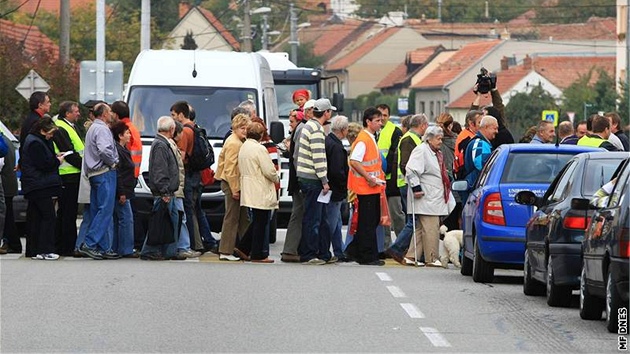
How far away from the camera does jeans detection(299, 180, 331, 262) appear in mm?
19531

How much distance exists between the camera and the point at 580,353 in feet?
37.4

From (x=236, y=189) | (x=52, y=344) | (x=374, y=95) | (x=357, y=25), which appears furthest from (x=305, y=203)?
(x=357, y=25)

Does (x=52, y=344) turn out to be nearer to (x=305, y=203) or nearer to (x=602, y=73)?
(x=305, y=203)

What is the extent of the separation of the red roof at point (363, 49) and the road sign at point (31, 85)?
327 ft

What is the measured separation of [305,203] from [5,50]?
62.9 feet

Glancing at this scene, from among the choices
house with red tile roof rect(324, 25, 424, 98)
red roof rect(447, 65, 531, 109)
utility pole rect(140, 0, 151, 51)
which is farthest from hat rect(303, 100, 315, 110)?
house with red tile roof rect(324, 25, 424, 98)

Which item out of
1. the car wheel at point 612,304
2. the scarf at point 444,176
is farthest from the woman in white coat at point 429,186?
the car wheel at point 612,304

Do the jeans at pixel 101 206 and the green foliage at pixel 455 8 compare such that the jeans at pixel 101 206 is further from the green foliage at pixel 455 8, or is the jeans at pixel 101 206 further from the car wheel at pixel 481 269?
the green foliage at pixel 455 8

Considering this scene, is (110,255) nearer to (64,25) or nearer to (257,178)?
(257,178)

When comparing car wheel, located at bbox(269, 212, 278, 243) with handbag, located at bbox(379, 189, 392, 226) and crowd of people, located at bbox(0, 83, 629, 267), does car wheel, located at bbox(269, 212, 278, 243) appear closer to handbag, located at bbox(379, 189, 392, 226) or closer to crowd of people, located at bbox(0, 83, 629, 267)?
crowd of people, located at bbox(0, 83, 629, 267)

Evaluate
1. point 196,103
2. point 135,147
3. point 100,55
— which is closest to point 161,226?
point 135,147

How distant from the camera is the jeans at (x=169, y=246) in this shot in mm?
19766

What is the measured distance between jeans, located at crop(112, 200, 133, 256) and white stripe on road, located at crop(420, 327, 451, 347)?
25.2 feet

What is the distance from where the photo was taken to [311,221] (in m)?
19.6
